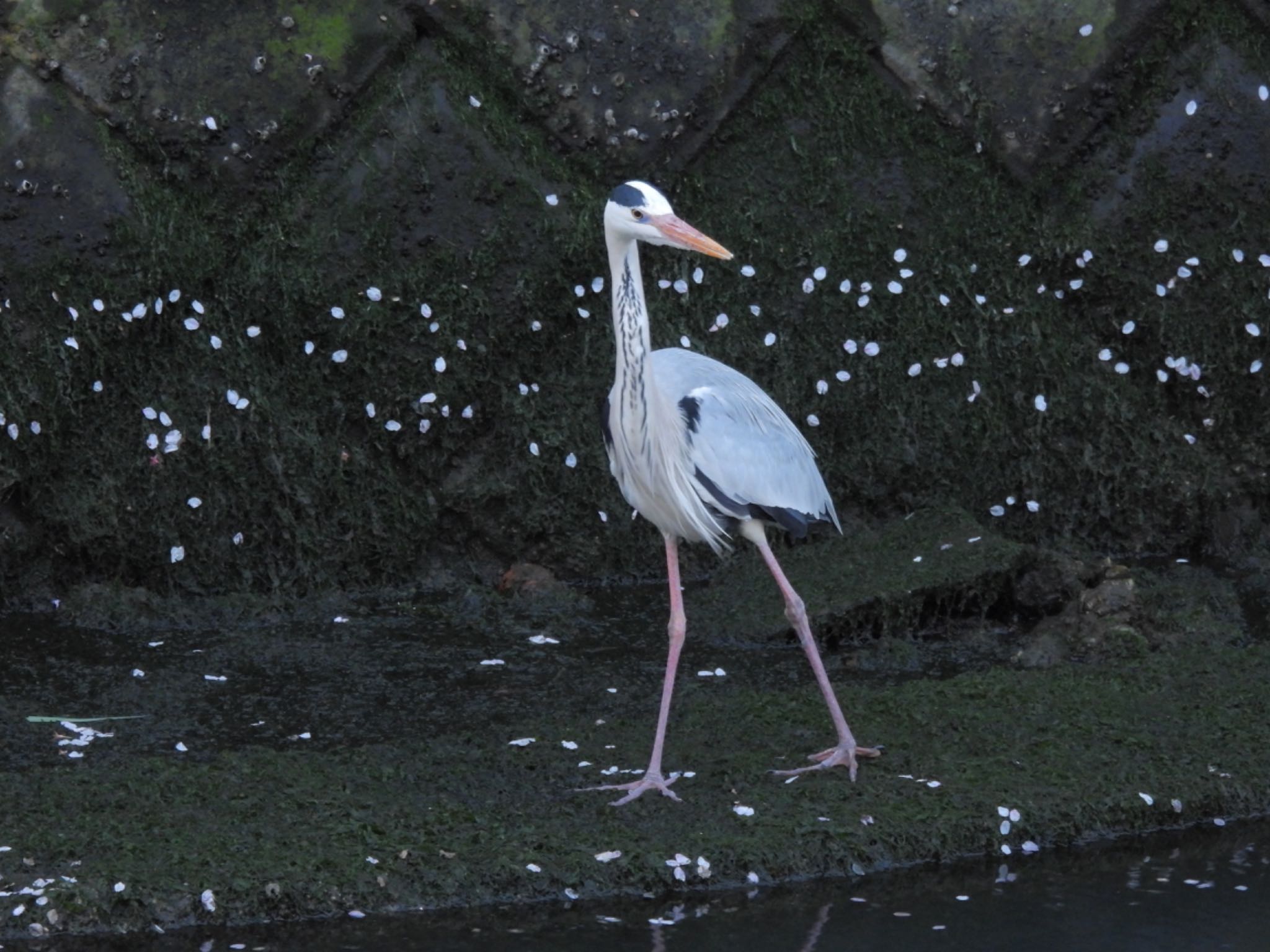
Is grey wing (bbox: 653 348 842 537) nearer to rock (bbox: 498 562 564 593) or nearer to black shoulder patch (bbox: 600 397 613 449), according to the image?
black shoulder patch (bbox: 600 397 613 449)

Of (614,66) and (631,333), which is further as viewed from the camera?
(614,66)

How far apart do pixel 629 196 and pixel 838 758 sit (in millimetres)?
1565

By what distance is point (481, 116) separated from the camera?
7277mm

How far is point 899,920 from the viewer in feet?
14.7

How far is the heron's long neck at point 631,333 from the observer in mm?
5309

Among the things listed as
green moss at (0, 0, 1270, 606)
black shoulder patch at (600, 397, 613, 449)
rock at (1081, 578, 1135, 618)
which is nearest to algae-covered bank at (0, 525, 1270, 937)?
rock at (1081, 578, 1135, 618)

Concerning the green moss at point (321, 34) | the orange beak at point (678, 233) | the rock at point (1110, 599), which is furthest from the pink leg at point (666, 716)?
the green moss at point (321, 34)

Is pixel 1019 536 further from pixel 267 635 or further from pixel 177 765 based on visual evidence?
pixel 177 765

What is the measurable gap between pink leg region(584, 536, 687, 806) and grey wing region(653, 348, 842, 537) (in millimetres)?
220

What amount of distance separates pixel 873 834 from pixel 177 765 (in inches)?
70.6

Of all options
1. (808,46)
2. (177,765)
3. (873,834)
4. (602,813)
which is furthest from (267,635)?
(808,46)

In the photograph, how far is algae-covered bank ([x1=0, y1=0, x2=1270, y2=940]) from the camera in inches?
249

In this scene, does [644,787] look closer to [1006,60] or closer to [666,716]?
[666,716]

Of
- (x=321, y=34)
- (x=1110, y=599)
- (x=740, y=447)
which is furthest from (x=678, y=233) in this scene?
(x=321, y=34)
